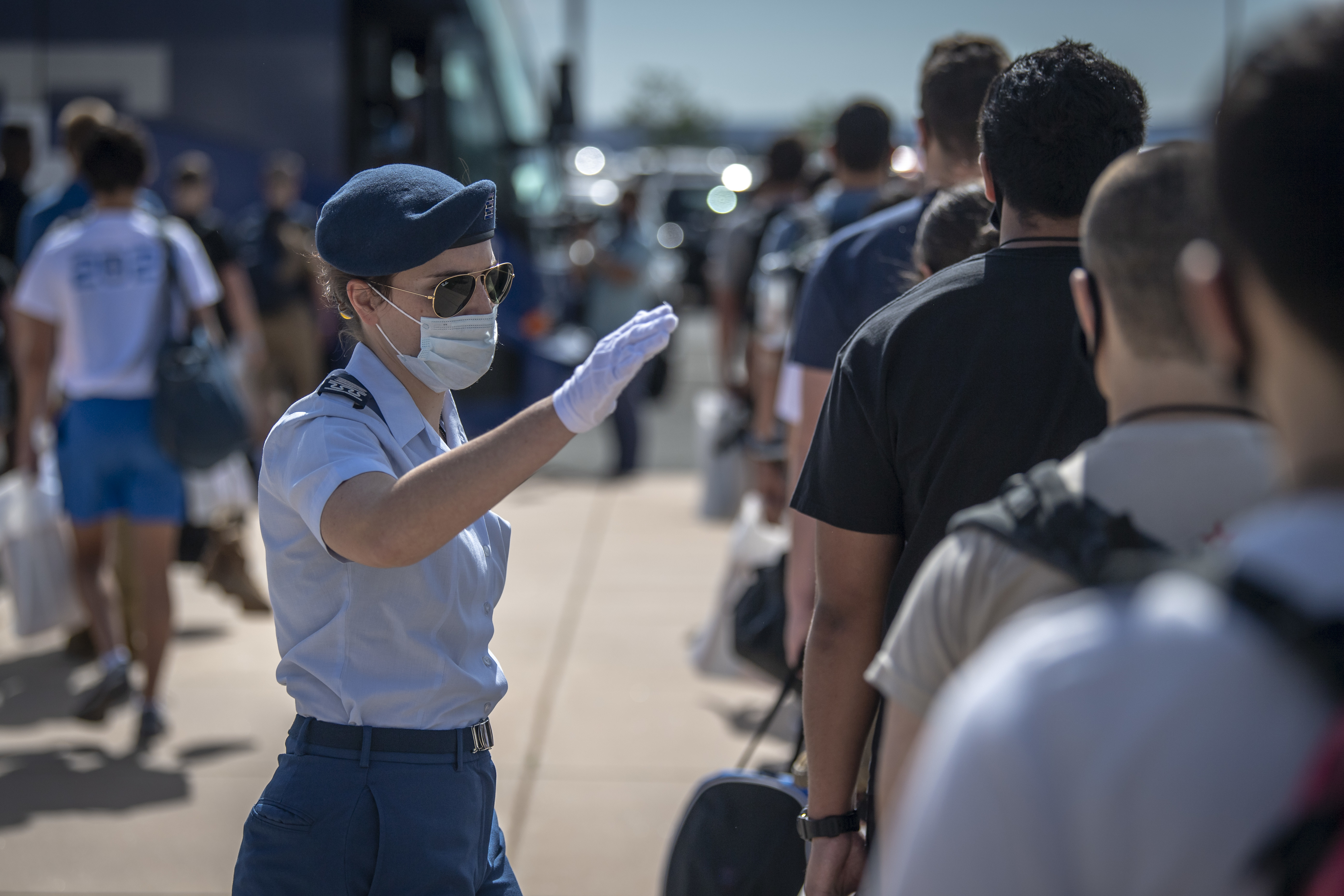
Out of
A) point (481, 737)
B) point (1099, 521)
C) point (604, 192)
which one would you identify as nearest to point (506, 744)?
point (481, 737)

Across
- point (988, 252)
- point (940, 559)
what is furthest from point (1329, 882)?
point (988, 252)

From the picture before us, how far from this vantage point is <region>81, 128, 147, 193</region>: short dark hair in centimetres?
479

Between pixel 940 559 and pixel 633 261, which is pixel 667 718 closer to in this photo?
pixel 940 559

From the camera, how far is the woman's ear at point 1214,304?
0.96 meters

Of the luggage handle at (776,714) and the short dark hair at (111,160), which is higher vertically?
the short dark hair at (111,160)

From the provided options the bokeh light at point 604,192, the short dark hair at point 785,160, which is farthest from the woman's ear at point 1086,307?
the bokeh light at point 604,192

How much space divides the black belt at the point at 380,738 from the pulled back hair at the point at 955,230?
1.23 meters

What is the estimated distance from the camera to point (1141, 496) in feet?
4.05

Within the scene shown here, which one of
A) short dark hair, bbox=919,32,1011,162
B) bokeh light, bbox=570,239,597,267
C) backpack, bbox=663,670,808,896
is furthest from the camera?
bokeh light, bbox=570,239,597,267

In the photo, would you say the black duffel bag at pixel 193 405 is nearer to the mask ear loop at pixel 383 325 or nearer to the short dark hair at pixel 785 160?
the mask ear loop at pixel 383 325

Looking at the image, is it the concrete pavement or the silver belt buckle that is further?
the concrete pavement

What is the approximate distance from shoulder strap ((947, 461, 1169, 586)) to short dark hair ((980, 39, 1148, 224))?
0.75 metres

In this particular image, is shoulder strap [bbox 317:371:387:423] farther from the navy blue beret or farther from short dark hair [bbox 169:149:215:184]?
short dark hair [bbox 169:149:215:184]

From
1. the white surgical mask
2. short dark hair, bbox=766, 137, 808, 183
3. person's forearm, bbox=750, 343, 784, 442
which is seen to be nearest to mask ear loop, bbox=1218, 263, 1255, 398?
the white surgical mask
